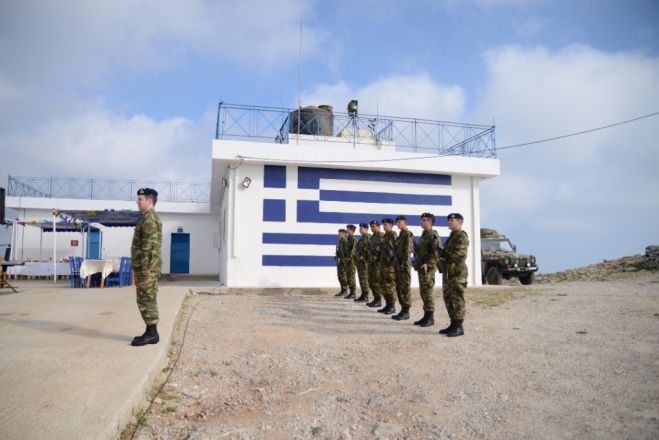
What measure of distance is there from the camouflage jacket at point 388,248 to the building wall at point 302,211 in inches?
164

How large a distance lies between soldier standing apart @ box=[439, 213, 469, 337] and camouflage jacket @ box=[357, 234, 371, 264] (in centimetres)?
280

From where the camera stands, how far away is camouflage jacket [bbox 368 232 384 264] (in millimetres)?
8167

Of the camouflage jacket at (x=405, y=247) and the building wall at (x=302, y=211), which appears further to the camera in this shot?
the building wall at (x=302, y=211)

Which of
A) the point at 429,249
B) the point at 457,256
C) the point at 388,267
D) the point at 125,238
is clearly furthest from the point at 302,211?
the point at 125,238

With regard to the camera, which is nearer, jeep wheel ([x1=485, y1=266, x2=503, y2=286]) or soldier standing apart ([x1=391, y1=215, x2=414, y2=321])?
soldier standing apart ([x1=391, y1=215, x2=414, y2=321])

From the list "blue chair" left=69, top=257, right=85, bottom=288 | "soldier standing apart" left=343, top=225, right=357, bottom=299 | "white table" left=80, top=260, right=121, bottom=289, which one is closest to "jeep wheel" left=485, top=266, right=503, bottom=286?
"soldier standing apart" left=343, top=225, right=357, bottom=299

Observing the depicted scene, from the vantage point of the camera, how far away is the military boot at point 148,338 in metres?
4.38

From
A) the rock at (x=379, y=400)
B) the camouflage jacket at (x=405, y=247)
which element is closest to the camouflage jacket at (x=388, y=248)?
the camouflage jacket at (x=405, y=247)

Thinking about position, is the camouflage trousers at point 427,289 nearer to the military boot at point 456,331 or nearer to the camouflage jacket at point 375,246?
the military boot at point 456,331

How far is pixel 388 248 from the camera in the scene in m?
7.62

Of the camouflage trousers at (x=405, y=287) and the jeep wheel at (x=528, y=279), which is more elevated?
the camouflage trousers at (x=405, y=287)

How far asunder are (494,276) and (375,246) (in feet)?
24.4

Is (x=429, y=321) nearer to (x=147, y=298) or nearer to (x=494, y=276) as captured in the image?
(x=147, y=298)

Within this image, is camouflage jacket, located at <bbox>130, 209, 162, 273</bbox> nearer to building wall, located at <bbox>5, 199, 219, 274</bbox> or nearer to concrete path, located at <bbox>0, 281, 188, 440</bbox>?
concrete path, located at <bbox>0, 281, 188, 440</bbox>
